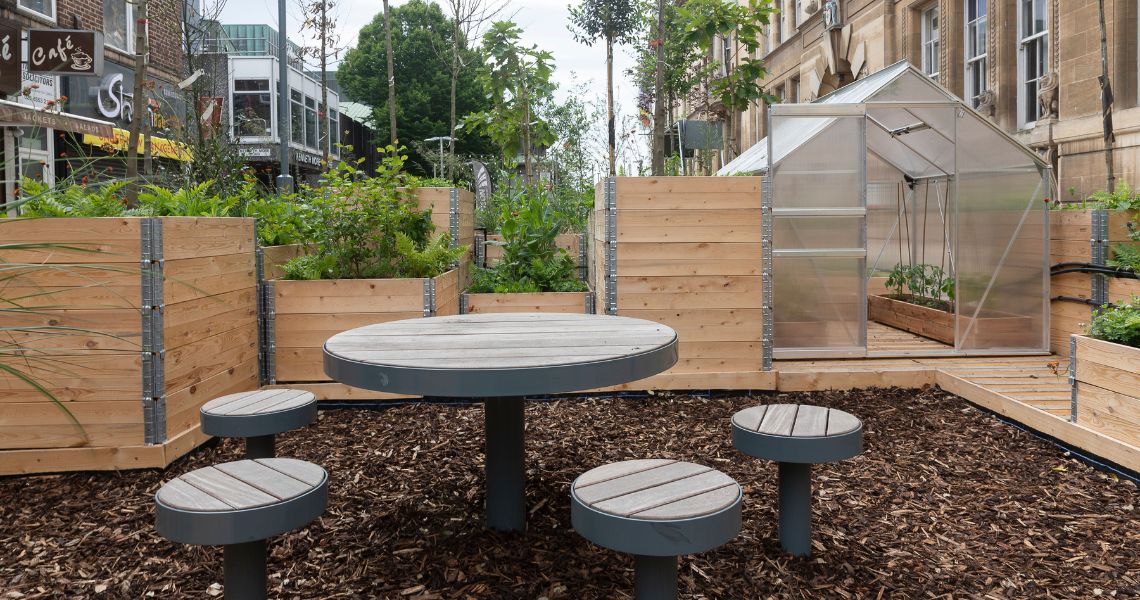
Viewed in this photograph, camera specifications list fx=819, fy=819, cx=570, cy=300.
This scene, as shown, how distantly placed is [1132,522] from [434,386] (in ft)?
11.2

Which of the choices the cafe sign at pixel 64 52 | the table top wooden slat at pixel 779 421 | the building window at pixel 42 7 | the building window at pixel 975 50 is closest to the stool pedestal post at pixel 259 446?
the table top wooden slat at pixel 779 421

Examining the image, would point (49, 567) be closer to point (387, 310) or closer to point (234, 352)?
point (234, 352)

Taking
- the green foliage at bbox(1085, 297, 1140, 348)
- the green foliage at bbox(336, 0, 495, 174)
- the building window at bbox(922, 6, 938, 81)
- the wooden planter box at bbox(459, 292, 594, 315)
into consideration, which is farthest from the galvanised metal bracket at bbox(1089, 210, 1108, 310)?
the green foliage at bbox(336, 0, 495, 174)

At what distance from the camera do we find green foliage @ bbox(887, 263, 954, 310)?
8875mm

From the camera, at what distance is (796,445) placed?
3250 millimetres

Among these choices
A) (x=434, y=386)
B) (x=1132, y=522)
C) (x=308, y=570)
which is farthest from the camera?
(x=1132, y=522)

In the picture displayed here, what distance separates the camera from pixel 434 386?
8.46ft

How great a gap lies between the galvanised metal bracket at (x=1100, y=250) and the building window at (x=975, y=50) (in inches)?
299

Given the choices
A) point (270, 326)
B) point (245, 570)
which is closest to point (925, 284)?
Result: point (270, 326)

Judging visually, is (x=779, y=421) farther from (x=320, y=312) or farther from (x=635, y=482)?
(x=320, y=312)

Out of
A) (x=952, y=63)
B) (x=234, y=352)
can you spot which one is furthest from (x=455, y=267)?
(x=952, y=63)

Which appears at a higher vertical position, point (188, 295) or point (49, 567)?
point (188, 295)

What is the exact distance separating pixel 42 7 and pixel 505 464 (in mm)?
15358

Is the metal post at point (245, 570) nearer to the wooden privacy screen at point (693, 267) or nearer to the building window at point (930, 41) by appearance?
the wooden privacy screen at point (693, 267)
